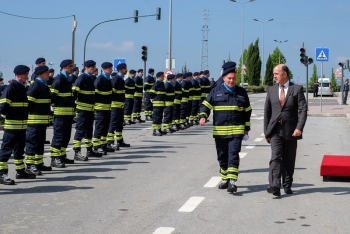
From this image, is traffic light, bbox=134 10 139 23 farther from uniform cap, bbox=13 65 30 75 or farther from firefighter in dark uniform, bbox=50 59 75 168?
uniform cap, bbox=13 65 30 75

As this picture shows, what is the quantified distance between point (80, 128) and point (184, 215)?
6.29 metres

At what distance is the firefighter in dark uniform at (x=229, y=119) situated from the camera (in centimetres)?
1026

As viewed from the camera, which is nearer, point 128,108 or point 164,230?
point 164,230

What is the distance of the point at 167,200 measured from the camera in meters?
9.56

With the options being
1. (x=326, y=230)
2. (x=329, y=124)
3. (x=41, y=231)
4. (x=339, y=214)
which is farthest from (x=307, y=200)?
(x=329, y=124)

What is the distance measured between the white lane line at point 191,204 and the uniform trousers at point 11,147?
121 inches

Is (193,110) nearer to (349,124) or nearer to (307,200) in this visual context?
(349,124)

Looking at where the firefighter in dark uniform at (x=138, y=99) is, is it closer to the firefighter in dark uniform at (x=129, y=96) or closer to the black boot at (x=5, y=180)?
the firefighter in dark uniform at (x=129, y=96)

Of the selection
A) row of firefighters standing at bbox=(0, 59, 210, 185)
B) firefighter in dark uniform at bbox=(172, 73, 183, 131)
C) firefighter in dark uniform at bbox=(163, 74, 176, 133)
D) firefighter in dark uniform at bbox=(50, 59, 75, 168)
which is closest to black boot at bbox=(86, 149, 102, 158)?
row of firefighters standing at bbox=(0, 59, 210, 185)

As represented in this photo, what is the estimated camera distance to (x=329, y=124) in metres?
28.1

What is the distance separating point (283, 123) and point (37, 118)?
4.38 m

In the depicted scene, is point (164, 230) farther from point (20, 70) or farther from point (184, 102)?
point (184, 102)

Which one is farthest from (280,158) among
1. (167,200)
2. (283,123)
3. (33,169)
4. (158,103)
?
(158,103)

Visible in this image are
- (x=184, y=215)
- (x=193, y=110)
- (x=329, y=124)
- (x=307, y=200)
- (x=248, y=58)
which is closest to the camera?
(x=184, y=215)
